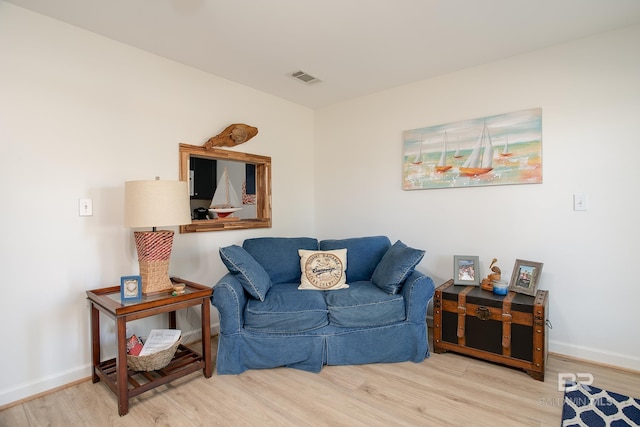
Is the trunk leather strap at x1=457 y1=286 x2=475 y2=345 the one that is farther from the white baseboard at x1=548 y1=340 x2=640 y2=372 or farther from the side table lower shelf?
the side table lower shelf

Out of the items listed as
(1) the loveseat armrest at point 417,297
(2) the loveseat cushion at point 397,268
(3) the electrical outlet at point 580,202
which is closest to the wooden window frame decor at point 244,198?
(2) the loveseat cushion at point 397,268

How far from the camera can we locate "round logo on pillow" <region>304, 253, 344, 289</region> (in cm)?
273

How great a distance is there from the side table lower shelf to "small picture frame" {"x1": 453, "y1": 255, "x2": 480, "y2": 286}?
81.9 inches

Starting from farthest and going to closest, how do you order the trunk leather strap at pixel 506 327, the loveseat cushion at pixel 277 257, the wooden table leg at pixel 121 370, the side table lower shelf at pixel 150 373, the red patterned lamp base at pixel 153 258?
the loveseat cushion at pixel 277 257, the trunk leather strap at pixel 506 327, the red patterned lamp base at pixel 153 258, the side table lower shelf at pixel 150 373, the wooden table leg at pixel 121 370

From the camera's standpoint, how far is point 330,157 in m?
3.92

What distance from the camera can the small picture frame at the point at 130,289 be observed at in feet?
6.62

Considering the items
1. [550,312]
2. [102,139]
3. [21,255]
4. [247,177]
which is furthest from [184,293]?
[550,312]

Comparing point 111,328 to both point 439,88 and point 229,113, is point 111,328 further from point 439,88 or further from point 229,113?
point 439,88

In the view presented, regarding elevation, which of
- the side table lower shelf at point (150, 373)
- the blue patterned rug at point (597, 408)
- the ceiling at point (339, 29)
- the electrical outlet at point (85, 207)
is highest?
the ceiling at point (339, 29)

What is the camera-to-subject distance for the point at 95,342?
220 centimetres

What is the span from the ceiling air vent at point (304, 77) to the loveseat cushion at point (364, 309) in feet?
6.43

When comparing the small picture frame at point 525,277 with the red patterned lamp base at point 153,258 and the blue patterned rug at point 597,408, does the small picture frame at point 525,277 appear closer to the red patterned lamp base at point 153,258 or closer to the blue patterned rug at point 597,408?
the blue patterned rug at point 597,408

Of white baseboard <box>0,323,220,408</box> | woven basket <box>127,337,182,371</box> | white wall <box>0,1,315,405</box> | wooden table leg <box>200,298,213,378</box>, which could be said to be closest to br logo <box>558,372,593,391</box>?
wooden table leg <box>200,298,213,378</box>

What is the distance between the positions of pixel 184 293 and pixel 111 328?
0.70 metres
